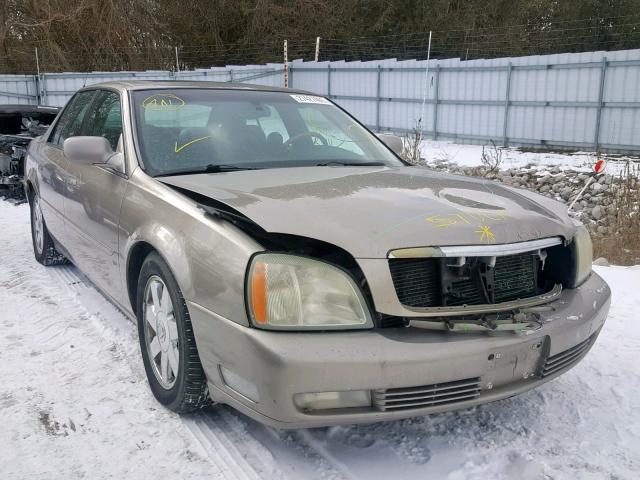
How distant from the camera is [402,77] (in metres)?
17.4

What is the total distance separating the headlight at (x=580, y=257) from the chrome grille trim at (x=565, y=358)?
0.28m

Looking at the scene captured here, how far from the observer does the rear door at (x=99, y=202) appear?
3.27m

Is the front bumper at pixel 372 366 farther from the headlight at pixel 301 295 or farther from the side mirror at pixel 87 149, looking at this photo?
the side mirror at pixel 87 149

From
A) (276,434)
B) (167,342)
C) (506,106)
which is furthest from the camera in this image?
(506,106)

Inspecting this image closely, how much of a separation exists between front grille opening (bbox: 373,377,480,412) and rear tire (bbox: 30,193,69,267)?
3854 millimetres

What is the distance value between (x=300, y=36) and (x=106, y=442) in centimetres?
2624

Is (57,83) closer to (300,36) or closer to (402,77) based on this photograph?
(402,77)

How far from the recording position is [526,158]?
13.9 m

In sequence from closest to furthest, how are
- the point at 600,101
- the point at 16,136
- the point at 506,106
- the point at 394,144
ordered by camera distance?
the point at 394,144
the point at 16,136
the point at 600,101
the point at 506,106

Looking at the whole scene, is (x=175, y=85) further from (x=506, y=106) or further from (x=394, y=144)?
(x=506, y=106)

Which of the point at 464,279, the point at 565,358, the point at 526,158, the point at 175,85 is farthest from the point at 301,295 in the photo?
the point at 526,158

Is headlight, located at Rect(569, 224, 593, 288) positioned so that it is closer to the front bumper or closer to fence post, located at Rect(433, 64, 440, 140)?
the front bumper

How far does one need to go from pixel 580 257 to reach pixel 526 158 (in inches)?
466

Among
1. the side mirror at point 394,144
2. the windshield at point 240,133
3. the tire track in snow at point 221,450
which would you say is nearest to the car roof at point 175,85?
the windshield at point 240,133
